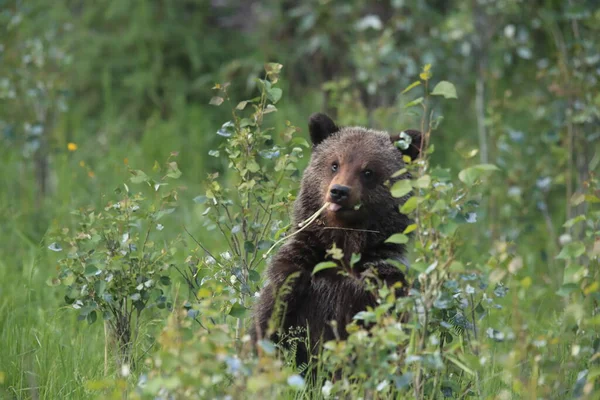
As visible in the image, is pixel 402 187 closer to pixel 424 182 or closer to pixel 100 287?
pixel 424 182

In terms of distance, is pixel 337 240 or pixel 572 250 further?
pixel 337 240

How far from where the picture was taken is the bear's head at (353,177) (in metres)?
4.95

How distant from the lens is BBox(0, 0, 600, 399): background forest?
3656 mm

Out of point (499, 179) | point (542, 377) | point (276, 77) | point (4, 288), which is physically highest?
point (276, 77)

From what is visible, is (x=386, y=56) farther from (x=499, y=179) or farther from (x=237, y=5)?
(x=237, y=5)

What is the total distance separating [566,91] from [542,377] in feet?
14.8

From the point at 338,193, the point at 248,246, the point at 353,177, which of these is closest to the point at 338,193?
the point at 338,193

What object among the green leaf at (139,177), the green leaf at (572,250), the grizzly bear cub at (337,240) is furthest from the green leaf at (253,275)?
the green leaf at (572,250)

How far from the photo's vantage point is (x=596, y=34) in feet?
25.2

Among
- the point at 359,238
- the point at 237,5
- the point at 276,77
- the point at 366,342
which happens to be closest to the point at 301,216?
the point at 359,238

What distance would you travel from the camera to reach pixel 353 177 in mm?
5090

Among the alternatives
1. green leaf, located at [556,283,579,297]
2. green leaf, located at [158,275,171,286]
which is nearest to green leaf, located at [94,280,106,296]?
green leaf, located at [158,275,171,286]

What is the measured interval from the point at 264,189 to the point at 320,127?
89 cm

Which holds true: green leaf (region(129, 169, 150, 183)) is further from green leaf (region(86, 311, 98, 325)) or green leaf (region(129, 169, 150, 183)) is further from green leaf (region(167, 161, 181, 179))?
green leaf (region(86, 311, 98, 325))
